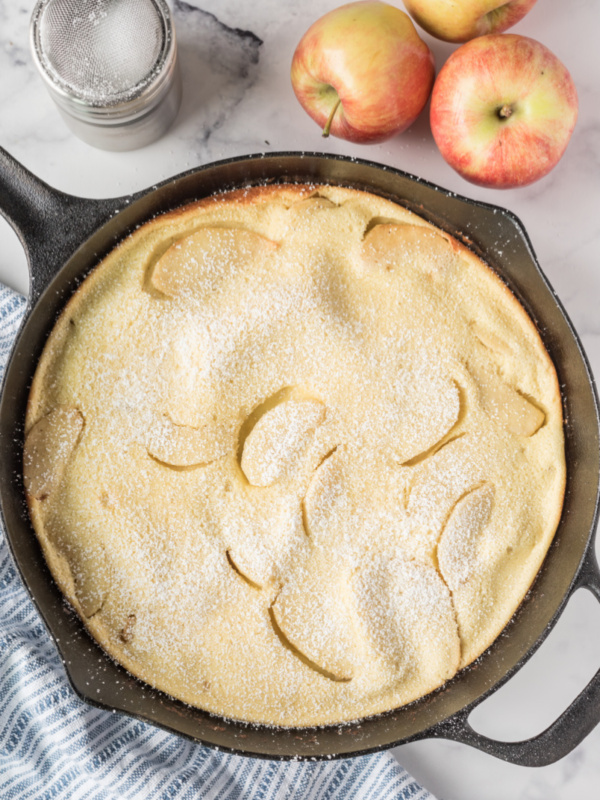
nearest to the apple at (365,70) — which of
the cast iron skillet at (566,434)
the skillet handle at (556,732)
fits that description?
the cast iron skillet at (566,434)

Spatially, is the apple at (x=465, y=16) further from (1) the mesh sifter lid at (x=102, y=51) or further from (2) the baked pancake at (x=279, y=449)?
(1) the mesh sifter lid at (x=102, y=51)

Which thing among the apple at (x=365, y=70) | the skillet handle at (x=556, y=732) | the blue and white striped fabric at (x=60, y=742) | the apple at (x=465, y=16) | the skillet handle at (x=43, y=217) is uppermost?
the apple at (x=465, y=16)

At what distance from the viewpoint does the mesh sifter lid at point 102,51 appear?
4.19 ft

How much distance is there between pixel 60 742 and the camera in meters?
1.46

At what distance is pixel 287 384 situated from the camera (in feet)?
4.41

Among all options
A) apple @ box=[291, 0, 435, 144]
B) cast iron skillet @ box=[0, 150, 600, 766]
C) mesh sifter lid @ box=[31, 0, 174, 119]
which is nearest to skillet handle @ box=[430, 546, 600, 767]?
cast iron skillet @ box=[0, 150, 600, 766]

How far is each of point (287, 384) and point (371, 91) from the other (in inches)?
21.2

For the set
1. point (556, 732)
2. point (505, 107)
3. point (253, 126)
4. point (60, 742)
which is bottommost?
point (60, 742)

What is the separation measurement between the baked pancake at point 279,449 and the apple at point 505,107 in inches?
6.6

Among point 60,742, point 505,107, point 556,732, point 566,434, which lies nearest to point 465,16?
point 505,107

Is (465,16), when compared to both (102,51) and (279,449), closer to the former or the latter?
(102,51)

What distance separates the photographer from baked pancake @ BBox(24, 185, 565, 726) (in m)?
1.32

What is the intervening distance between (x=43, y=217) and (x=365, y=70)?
615mm

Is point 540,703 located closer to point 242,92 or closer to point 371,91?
point 371,91
